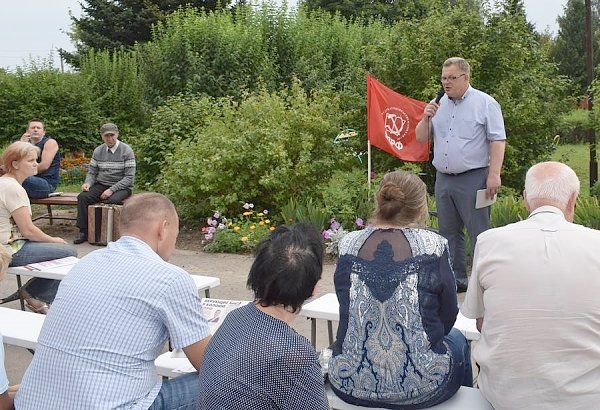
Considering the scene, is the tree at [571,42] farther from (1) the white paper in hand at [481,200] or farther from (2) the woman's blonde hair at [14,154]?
(2) the woman's blonde hair at [14,154]

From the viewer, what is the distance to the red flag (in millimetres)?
8070

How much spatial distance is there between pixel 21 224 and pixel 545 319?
4.03 metres

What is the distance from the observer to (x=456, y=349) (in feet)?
10.3

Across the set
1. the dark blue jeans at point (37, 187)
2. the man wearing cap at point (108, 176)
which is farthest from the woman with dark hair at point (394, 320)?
the dark blue jeans at point (37, 187)

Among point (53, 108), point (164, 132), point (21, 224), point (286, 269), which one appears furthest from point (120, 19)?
point (286, 269)

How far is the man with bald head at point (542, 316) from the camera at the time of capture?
8.39ft

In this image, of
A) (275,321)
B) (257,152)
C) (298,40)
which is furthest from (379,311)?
(298,40)

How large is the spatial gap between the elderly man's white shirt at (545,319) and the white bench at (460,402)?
0.64 feet

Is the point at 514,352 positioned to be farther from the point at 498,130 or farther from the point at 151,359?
the point at 498,130

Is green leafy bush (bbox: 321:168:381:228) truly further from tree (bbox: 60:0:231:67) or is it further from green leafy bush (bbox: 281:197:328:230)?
tree (bbox: 60:0:231:67)

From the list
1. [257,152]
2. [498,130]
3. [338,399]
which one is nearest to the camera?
[338,399]

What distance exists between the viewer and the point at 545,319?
2572 millimetres

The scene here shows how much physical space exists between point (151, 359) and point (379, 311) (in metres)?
0.87

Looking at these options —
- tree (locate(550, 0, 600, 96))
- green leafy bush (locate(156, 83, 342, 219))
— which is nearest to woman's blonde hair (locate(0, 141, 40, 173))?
green leafy bush (locate(156, 83, 342, 219))
